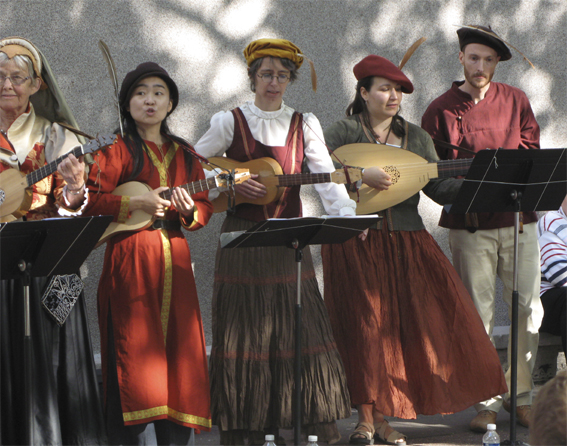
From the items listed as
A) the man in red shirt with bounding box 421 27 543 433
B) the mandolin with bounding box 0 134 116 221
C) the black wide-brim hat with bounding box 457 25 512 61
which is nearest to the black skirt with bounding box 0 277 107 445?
the mandolin with bounding box 0 134 116 221

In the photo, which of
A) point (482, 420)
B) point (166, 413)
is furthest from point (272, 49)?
point (482, 420)

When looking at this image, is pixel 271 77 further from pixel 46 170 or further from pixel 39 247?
pixel 39 247

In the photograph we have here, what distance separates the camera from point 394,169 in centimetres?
454

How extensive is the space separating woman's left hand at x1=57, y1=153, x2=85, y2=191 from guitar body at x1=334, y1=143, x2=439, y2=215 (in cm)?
154

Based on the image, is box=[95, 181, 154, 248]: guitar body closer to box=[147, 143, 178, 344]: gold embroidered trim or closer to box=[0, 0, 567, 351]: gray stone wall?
box=[147, 143, 178, 344]: gold embroidered trim

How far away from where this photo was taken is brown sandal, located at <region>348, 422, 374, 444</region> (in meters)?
4.34

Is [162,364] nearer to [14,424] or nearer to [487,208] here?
[14,424]

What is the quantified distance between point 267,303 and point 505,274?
64.4 inches

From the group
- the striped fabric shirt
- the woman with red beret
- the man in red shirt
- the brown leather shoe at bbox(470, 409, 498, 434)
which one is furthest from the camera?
the striped fabric shirt

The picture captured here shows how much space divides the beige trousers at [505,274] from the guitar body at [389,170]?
0.54 m

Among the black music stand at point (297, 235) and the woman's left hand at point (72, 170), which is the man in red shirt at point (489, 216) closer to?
A: the black music stand at point (297, 235)

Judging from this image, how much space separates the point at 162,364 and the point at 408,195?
5.68 feet

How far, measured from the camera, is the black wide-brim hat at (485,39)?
4805mm

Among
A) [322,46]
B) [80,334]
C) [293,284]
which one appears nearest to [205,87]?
[322,46]
